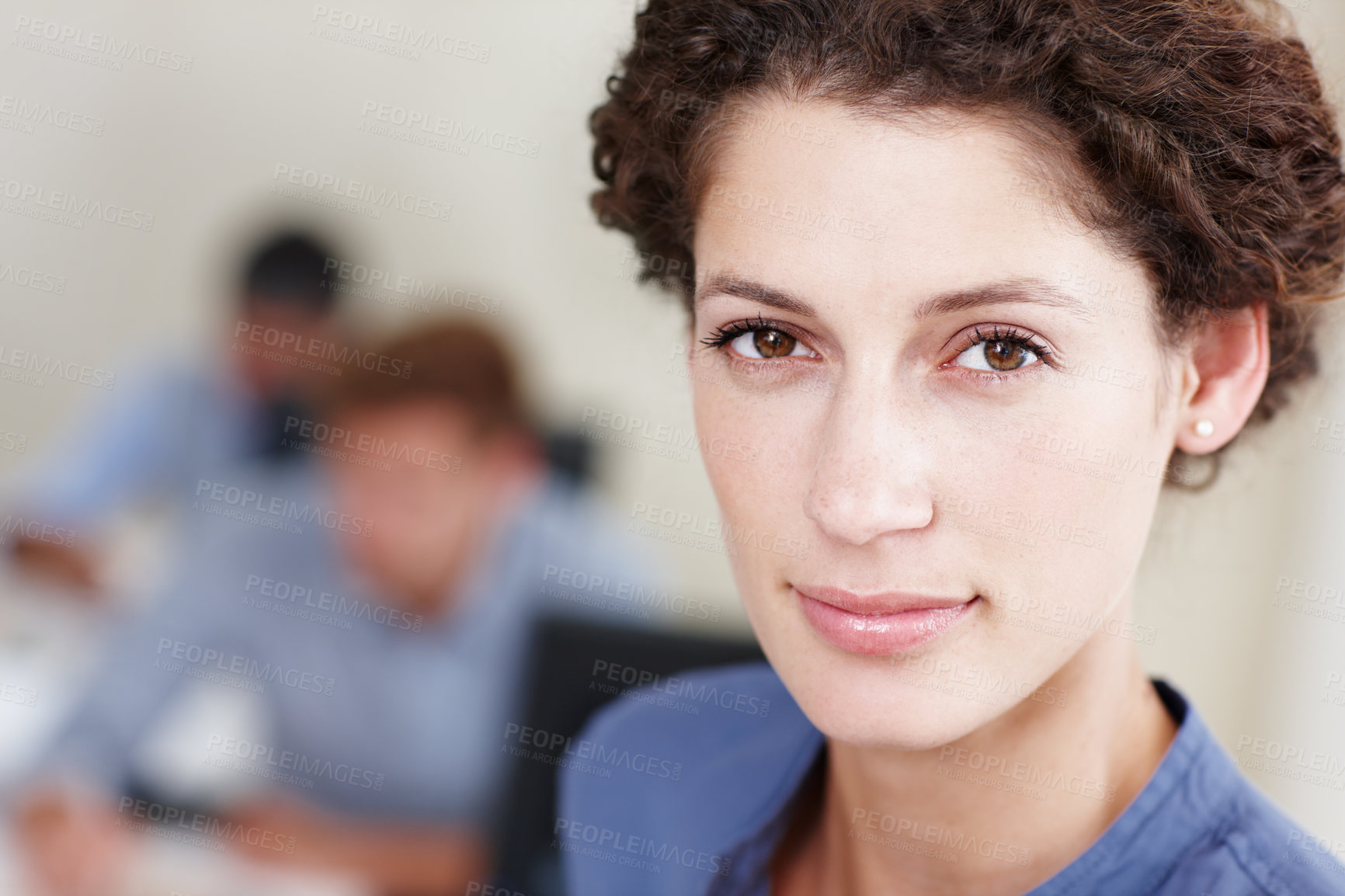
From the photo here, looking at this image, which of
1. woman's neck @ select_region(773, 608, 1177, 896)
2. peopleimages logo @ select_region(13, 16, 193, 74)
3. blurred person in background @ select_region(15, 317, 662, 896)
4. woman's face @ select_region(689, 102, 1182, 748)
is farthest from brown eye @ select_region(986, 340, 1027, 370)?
peopleimages logo @ select_region(13, 16, 193, 74)

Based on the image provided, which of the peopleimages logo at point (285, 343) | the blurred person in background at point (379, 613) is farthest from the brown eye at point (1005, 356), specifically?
the peopleimages logo at point (285, 343)

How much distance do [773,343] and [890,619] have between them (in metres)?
0.21

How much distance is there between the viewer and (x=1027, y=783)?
0.81m

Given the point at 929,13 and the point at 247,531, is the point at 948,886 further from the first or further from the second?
the point at 247,531

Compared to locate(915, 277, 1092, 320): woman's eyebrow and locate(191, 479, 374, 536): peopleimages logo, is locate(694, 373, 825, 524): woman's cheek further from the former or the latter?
locate(191, 479, 374, 536): peopleimages logo

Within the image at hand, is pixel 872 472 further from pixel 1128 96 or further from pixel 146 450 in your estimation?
pixel 146 450

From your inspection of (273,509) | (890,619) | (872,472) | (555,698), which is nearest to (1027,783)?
(890,619)

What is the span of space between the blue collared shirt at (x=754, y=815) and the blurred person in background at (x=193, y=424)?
1477 millimetres

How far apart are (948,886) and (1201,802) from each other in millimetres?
205

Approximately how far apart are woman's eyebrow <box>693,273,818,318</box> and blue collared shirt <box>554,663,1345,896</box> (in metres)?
0.44

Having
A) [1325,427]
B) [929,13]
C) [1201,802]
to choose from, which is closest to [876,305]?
[929,13]

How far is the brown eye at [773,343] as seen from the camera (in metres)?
0.74

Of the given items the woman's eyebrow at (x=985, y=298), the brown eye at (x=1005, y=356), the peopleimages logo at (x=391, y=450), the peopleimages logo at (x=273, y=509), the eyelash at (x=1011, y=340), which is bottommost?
the peopleimages logo at (x=273, y=509)

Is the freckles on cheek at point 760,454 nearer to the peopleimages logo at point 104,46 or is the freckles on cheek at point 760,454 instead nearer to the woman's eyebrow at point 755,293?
the woman's eyebrow at point 755,293
